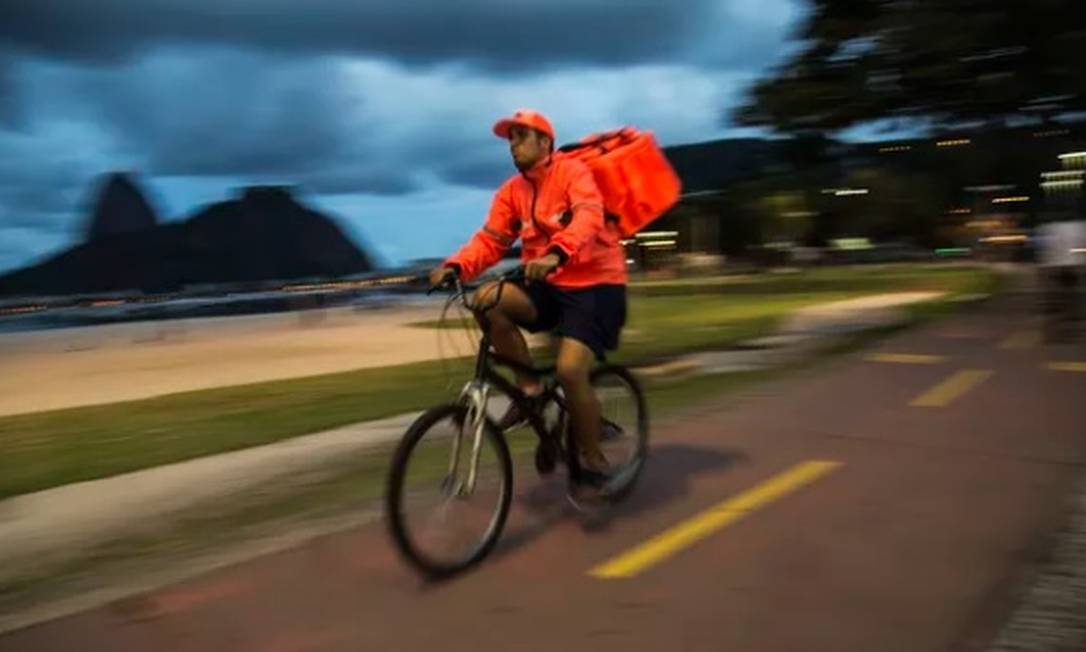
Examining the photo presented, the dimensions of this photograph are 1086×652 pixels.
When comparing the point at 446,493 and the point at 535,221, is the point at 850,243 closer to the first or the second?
the point at 535,221

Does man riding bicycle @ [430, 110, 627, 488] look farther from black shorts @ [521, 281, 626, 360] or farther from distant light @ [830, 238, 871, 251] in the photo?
distant light @ [830, 238, 871, 251]

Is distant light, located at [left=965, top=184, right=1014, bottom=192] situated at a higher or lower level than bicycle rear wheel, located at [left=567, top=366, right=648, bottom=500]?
higher

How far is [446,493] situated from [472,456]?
20 cm

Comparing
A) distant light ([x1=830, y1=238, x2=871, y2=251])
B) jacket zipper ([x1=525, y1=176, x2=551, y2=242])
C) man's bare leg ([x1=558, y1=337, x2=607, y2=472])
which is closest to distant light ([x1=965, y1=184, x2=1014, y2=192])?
distant light ([x1=830, y1=238, x2=871, y2=251])

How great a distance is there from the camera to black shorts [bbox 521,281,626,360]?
16.2 ft

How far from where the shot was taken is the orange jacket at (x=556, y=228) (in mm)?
4680

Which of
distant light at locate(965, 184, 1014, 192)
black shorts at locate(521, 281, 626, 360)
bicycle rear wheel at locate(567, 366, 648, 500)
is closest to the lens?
black shorts at locate(521, 281, 626, 360)

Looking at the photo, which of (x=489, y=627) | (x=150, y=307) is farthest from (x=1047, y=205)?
(x=150, y=307)

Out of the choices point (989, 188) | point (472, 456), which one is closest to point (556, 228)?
point (472, 456)

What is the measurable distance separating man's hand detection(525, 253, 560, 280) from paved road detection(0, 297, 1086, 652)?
1.29 m

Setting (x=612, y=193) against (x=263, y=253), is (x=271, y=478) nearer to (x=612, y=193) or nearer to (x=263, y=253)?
(x=612, y=193)

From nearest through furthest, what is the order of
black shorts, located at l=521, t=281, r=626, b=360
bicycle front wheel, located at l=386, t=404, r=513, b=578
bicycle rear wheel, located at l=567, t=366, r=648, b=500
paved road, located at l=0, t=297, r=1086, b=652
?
paved road, located at l=0, t=297, r=1086, b=652 < bicycle front wheel, located at l=386, t=404, r=513, b=578 < black shorts, located at l=521, t=281, r=626, b=360 < bicycle rear wheel, located at l=567, t=366, r=648, b=500

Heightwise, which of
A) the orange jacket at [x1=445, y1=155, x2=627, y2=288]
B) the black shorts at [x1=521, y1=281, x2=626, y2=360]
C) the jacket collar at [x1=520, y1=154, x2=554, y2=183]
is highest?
the jacket collar at [x1=520, y1=154, x2=554, y2=183]

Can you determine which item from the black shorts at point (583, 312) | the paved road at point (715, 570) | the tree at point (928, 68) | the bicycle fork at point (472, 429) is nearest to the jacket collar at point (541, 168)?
the black shorts at point (583, 312)
